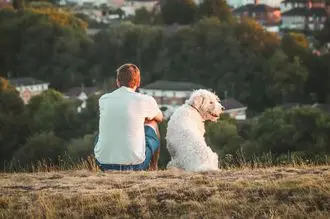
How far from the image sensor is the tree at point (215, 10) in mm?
57969

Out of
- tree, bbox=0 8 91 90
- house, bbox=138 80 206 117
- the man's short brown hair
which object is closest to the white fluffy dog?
the man's short brown hair

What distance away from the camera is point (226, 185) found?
6387 millimetres

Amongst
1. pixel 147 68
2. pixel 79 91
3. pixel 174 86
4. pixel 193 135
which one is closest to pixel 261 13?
pixel 147 68

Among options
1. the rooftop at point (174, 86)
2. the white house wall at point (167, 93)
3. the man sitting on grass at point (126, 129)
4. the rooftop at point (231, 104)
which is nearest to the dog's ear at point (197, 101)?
the man sitting on grass at point (126, 129)

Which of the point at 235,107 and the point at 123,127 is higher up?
the point at 123,127

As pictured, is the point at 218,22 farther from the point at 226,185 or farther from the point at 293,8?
the point at 226,185

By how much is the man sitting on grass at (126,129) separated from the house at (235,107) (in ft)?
115

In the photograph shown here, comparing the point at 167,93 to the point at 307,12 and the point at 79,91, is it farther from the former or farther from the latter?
the point at 307,12

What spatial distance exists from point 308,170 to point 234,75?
137 ft

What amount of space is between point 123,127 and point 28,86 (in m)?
43.8

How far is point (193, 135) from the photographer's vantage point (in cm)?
790

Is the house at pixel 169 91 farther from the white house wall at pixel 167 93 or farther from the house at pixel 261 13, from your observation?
the house at pixel 261 13

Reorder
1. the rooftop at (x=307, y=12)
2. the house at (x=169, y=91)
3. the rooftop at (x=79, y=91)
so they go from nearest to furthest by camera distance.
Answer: the house at (x=169, y=91), the rooftop at (x=79, y=91), the rooftop at (x=307, y=12)

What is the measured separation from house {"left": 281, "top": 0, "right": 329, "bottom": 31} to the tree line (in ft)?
49.4
